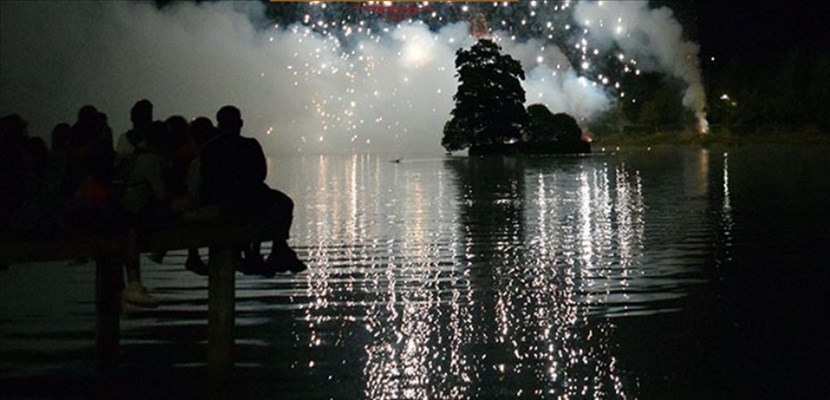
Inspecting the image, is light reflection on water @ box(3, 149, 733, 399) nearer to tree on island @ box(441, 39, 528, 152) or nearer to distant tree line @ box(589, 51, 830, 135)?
tree on island @ box(441, 39, 528, 152)

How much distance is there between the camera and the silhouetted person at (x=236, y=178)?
10.4 metres

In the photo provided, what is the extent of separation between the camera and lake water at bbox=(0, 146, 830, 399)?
9.81m

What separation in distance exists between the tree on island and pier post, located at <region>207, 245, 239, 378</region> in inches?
3022

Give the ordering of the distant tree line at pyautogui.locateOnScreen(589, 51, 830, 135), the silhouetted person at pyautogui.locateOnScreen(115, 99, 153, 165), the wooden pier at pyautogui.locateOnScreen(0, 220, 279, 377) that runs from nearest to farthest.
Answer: the wooden pier at pyautogui.locateOnScreen(0, 220, 279, 377) < the silhouetted person at pyautogui.locateOnScreen(115, 99, 153, 165) < the distant tree line at pyautogui.locateOnScreen(589, 51, 830, 135)

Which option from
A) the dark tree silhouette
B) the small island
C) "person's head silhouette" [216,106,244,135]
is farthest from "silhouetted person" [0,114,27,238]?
the dark tree silhouette

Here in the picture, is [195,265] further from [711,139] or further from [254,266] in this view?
[711,139]

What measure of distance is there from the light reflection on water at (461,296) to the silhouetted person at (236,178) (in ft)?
4.30

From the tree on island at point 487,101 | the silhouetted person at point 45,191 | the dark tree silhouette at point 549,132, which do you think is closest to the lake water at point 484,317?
the silhouetted person at point 45,191

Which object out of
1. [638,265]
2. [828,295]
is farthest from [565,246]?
[828,295]

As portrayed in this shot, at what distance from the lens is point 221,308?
9.82m

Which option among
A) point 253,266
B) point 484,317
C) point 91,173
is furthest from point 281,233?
point 484,317

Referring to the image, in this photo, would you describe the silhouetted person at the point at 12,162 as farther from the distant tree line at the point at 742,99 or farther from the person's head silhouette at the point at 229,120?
the distant tree line at the point at 742,99

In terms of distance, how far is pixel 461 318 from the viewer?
510 inches

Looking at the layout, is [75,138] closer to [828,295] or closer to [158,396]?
[158,396]
